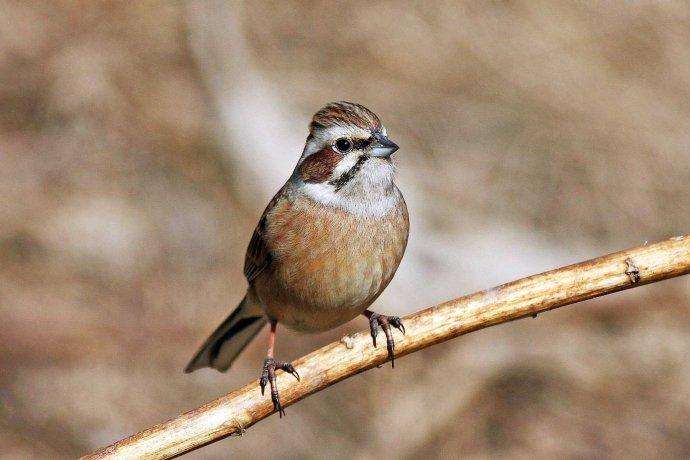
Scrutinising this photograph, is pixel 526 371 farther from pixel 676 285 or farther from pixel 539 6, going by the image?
pixel 539 6

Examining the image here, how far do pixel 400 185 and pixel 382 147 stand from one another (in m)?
5.26

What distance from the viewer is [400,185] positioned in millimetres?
10266

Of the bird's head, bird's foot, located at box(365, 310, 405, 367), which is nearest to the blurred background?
bird's foot, located at box(365, 310, 405, 367)

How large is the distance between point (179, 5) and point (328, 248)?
24.3 ft

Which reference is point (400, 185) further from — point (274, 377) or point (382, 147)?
point (274, 377)

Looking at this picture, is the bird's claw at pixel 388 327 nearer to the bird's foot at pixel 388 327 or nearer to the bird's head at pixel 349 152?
the bird's foot at pixel 388 327

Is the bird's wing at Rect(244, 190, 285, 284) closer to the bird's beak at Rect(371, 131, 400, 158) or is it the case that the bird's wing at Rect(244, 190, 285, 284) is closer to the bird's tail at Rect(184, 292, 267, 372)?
the bird's tail at Rect(184, 292, 267, 372)

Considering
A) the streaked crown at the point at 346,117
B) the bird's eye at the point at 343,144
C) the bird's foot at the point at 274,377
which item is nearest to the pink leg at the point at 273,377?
the bird's foot at the point at 274,377

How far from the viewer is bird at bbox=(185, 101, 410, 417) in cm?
512

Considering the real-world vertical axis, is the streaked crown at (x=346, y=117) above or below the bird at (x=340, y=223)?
above

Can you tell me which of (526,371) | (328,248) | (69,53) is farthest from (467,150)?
(328,248)

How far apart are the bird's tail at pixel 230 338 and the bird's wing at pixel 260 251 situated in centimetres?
23

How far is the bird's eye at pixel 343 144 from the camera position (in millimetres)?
5098

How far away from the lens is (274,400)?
4441 millimetres
